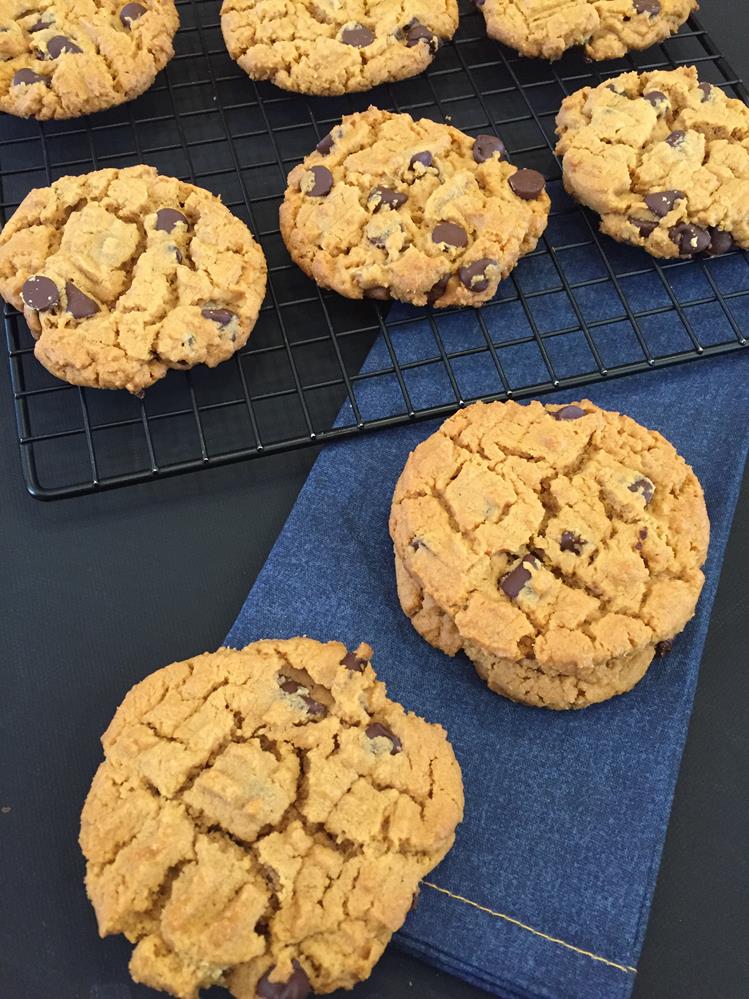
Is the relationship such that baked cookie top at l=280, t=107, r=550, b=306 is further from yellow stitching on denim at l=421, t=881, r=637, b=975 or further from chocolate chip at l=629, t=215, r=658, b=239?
yellow stitching on denim at l=421, t=881, r=637, b=975

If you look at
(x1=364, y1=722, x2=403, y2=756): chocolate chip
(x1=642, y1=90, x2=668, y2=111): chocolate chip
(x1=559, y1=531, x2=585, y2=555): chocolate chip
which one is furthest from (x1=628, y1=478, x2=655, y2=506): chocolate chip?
(x1=642, y1=90, x2=668, y2=111): chocolate chip

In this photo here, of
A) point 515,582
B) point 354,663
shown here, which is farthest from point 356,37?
point 354,663

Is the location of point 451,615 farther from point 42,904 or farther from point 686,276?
→ point 686,276

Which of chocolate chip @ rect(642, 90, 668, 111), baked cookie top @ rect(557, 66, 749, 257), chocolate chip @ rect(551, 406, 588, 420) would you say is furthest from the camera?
chocolate chip @ rect(642, 90, 668, 111)

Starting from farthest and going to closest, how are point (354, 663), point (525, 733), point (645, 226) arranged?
point (645, 226), point (525, 733), point (354, 663)

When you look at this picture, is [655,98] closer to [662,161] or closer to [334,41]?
[662,161]

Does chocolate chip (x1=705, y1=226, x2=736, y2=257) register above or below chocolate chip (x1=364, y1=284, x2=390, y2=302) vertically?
below
